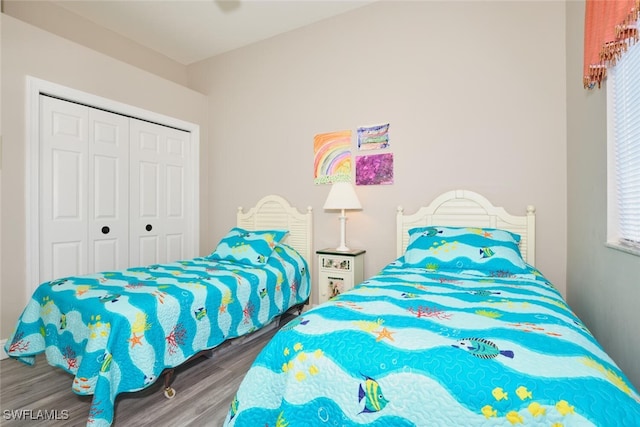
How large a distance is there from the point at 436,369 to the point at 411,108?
7.80ft

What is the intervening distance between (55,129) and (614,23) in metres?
3.70

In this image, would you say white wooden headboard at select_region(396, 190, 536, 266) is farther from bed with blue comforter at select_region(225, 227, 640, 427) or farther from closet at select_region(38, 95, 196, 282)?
closet at select_region(38, 95, 196, 282)

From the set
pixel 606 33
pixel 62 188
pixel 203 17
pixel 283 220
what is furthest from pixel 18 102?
pixel 606 33

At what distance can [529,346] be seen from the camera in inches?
38.1

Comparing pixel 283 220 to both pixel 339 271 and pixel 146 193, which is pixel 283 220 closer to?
pixel 339 271

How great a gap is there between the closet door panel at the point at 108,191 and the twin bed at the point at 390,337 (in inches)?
33.3

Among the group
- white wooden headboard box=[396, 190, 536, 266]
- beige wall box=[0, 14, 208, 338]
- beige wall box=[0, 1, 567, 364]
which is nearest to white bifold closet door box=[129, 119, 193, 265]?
beige wall box=[0, 1, 567, 364]

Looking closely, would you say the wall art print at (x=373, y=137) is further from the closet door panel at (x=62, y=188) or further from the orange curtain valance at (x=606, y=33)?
the closet door panel at (x=62, y=188)

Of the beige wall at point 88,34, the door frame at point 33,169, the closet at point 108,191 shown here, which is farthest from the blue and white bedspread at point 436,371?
the beige wall at point 88,34

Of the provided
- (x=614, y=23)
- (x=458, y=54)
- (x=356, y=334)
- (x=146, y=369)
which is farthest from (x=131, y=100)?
(x=614, y=23)

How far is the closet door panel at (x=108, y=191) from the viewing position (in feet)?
9.72

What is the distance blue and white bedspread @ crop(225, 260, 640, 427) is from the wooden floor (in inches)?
28.4

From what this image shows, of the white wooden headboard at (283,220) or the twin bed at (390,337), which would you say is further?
the white wooden headboard at (283,220)

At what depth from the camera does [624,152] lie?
1511 millimetres
